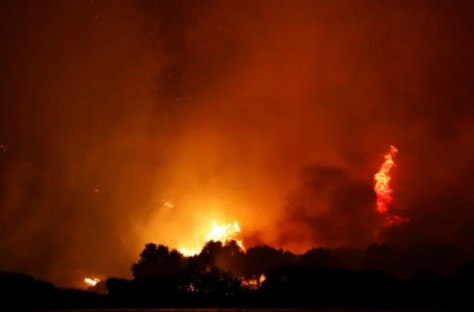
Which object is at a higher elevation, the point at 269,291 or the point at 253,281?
the point at 253,281

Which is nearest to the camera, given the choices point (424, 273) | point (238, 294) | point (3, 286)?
point (3, 286)

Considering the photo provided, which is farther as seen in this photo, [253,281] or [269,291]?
[253,281]

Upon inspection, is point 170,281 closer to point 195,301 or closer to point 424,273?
point 195,301

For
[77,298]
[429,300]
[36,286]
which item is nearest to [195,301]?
[77,298]

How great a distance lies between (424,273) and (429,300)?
1660 centimetres

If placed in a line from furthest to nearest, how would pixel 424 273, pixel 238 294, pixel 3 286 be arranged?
pixel 424 273 < pixel 238 294 < pixel 3 286

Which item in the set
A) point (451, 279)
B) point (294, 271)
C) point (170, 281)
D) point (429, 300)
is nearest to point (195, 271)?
point (170, 281)

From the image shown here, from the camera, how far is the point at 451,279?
138750mm

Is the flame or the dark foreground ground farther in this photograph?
the flame

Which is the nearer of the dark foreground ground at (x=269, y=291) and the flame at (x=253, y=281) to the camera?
the dark foreground ground at (x=269, y=291)

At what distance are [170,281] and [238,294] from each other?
1956 centimetres

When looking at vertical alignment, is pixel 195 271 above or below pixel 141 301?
above

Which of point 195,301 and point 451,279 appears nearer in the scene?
point 195,301

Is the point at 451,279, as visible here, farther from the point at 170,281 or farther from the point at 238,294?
the point at 170,281
